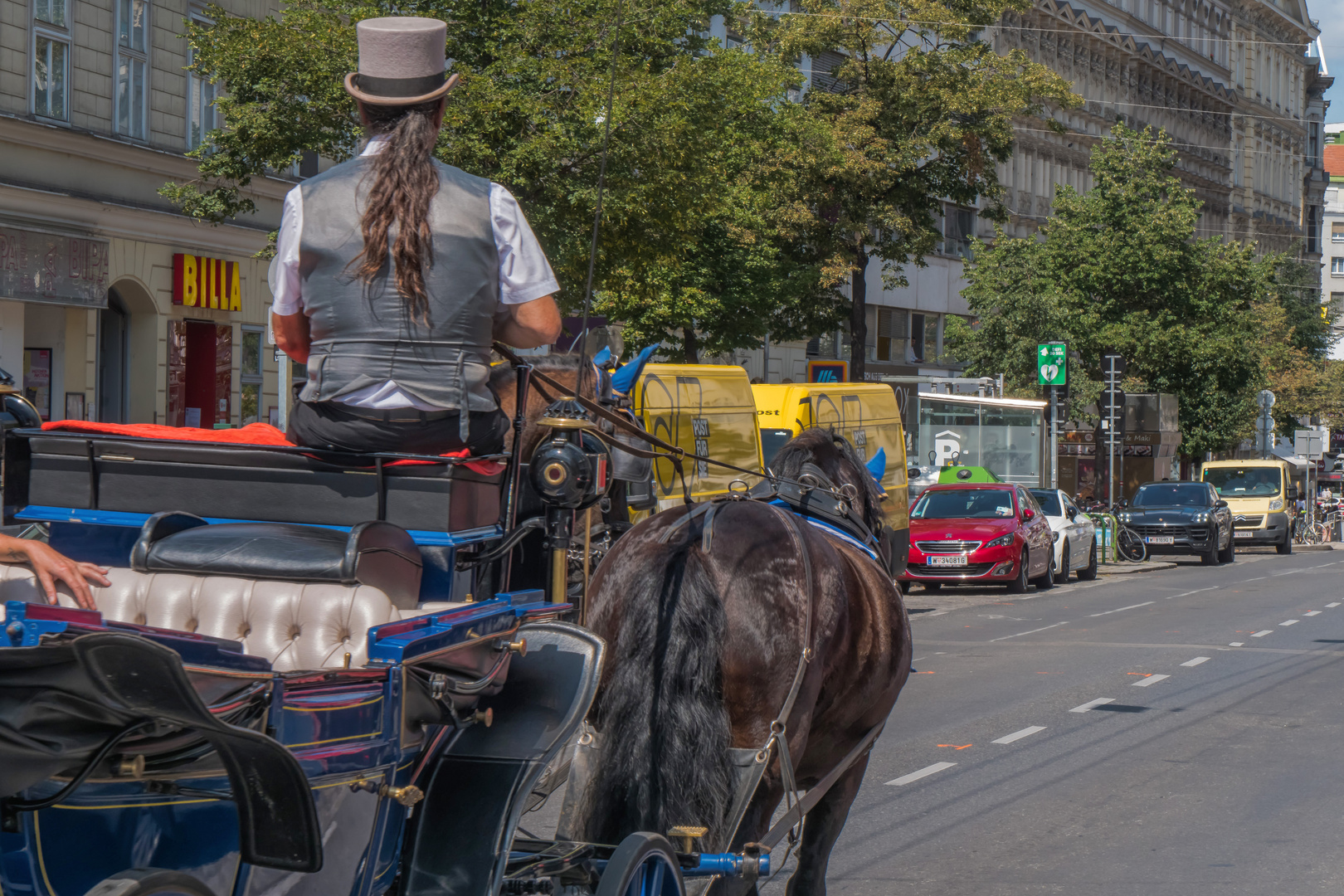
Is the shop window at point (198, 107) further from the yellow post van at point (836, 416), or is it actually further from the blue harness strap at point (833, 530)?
the blue harness strap at point (833, 530)

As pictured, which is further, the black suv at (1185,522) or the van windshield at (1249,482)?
the van windshield at (1249,482)

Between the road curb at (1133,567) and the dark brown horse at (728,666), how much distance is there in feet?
85.7

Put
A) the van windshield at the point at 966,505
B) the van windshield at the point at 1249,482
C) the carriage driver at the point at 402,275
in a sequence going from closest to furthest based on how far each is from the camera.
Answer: the carriage driver at the point at 402,275
the van windshield at the point at 966,505
the van windshield at the point at 1249,482

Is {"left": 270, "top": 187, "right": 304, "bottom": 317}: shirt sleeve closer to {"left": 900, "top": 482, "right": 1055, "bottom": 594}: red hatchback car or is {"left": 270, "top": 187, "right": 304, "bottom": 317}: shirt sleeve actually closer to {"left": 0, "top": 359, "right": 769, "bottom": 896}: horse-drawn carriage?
{"left": 0, "top": 359, "right": 769, "bottom": 896}: horse-drawn carriage

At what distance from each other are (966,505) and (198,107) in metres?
13.5

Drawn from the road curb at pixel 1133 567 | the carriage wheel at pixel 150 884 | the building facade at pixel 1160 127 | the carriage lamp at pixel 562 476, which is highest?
the building facade at pixel 1160 127

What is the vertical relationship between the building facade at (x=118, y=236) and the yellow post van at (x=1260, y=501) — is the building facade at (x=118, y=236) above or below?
above

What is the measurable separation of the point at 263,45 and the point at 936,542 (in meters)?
11.8

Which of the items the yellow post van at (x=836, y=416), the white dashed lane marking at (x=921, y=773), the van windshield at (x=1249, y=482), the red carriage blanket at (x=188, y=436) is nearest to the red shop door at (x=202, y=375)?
the yellow post van at (x=836, y=416)

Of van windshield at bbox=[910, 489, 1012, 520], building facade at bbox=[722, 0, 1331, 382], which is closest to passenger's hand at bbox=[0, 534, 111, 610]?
van windshield at bbox=[910, 489, 1012, 520]

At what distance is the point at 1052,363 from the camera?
106 feet

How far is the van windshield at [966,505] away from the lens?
24531 millimetres

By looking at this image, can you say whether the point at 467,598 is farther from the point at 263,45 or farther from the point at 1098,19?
the point at 1098,19

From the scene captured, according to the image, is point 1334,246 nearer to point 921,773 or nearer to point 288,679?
point 921,773
